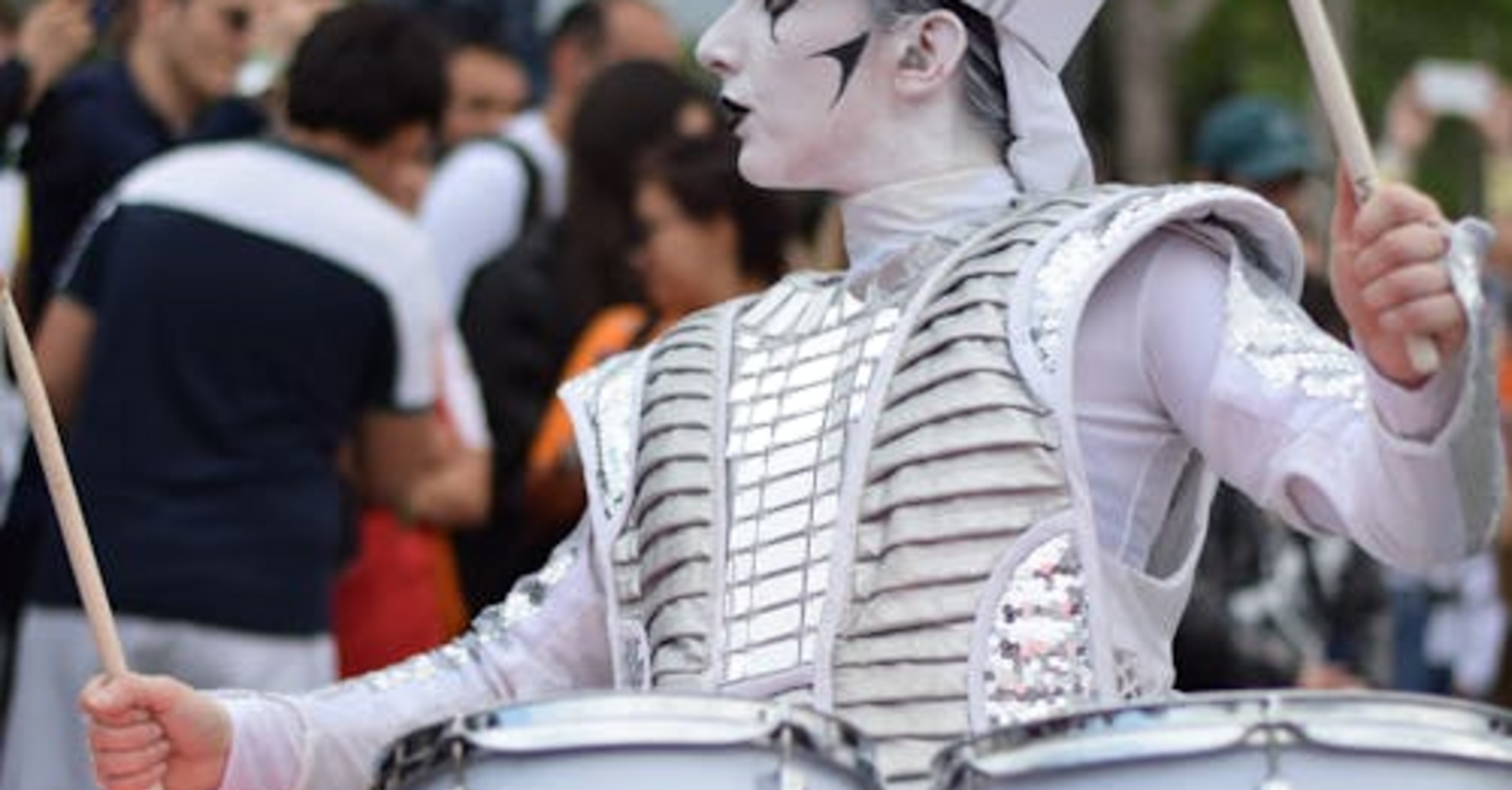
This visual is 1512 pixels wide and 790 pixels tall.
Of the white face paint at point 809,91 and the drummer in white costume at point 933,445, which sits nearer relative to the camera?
the drummer in white costume at point 933,445

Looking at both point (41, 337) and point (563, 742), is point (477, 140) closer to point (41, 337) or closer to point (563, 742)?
point (41, 337)

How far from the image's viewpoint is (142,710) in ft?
15.8

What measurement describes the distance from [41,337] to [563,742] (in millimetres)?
3789

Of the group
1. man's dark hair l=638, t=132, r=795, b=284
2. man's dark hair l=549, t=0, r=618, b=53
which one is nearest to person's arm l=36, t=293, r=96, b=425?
man's dark hair l=638, t=132, r=795, b=284

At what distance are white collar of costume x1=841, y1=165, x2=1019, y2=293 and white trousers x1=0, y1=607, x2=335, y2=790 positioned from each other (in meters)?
2.71

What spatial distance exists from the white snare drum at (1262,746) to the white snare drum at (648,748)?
0.15m

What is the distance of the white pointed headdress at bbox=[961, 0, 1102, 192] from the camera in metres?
5.09

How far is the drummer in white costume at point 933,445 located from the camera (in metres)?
4.65

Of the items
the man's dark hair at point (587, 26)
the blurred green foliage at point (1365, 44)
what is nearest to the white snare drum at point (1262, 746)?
the man's dark hair at point (587, 26)

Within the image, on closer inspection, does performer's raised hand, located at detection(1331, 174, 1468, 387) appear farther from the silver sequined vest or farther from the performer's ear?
the performer's ear

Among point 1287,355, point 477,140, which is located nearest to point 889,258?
point 1287,355

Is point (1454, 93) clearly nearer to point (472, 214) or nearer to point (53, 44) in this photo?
point (472, 214)

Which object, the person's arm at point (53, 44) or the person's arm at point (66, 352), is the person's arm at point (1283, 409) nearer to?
the person's arm at point (66, 352)

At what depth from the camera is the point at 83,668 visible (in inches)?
303
